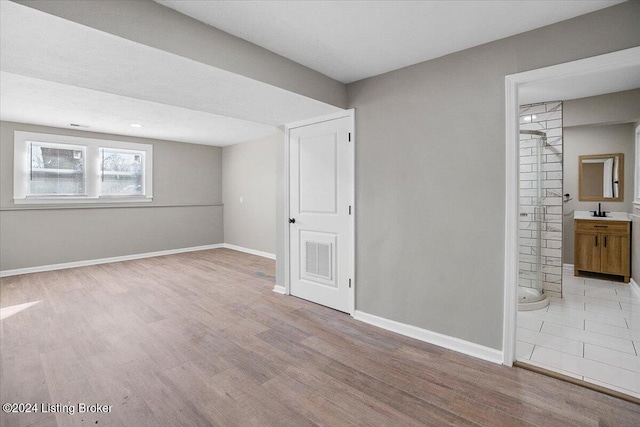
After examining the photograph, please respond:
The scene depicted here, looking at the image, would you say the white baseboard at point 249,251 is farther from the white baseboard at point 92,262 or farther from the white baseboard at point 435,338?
the white baseboard at point 435,338

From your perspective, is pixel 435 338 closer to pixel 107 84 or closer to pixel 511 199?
pixel 511 199

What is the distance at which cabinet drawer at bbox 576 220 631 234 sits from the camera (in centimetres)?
416

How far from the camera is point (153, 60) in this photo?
6.35 feet

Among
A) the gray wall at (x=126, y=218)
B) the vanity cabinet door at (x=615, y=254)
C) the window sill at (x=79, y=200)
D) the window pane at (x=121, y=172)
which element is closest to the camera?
the vanity cabinet door at (x=615, y=254)

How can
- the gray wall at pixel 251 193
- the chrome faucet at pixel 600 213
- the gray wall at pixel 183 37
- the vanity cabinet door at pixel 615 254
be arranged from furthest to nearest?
the gray wall at pixel 251 193, the chrome faucet at pixel 600 213, the vanity cabinet door at pixel 615 254, the gray wall at pixel 183 37

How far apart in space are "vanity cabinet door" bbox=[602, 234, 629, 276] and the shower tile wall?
1358mm

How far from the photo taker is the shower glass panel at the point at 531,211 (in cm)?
356

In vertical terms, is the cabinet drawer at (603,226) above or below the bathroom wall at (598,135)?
below

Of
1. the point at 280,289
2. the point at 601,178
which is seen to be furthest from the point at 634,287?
the point at 280,289

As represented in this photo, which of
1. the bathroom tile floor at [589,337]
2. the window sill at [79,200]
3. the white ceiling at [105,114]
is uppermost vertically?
the white ceiling at [105,114]

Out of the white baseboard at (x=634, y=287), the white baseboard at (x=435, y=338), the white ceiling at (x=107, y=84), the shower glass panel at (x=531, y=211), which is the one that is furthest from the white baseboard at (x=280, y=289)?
the white baseboard at (x=634, y=287)

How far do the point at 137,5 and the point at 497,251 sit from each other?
2.87 metres

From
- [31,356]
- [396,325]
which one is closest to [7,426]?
[31,356]

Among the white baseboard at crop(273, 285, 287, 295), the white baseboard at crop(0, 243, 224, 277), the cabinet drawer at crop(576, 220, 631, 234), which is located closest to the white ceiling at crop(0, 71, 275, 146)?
the white baseboard at crop(0, 243, 224, 277)
